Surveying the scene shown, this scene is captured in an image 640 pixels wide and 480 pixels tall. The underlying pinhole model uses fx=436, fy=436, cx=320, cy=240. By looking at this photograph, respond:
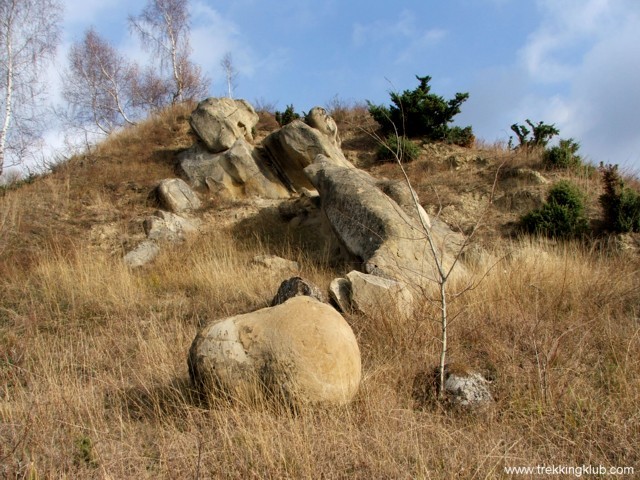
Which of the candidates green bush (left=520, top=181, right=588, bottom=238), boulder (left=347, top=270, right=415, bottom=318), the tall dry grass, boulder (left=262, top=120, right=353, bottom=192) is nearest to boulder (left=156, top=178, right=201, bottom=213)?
boulder (left=262, top=120, right=353, bottom=192)

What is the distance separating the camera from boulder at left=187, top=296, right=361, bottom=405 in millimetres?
3074

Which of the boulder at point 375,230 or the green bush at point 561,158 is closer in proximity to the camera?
the boulder at point 375,230

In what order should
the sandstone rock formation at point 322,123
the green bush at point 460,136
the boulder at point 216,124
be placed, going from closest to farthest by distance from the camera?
the boulder at point 216,124 → the sandstone rock formation at point 322,123 → the green bush at point 460,136

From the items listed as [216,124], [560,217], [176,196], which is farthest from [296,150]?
[560,217]

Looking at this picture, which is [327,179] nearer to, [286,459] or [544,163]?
[544,163]

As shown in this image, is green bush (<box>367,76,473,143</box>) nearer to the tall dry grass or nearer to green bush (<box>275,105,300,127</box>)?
green bush (<box>275,105,300,127</box>)

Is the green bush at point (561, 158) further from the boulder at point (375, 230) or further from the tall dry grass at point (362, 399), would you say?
the tall dry grass at point (362, 399)

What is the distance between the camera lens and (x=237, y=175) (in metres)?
12.3

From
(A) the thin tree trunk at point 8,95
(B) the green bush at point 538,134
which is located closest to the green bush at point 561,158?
(B) the green bush at point 538,134

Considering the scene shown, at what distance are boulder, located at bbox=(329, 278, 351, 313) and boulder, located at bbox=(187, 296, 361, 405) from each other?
1779mm

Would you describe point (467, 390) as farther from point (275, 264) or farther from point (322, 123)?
point (322, 123)

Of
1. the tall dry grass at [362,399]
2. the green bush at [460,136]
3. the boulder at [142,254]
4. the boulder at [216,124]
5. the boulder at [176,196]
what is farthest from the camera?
the green bush at [460,136]

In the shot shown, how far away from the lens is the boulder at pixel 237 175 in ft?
40.1

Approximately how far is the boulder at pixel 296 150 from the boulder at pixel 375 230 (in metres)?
1.96
